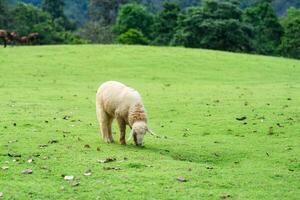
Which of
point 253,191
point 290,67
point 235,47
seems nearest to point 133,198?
point 253,191

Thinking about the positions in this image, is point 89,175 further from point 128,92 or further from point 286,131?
point 286,131

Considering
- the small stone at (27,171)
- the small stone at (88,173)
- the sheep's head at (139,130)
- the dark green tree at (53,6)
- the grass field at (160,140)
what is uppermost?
the dark green tree at (53,6)

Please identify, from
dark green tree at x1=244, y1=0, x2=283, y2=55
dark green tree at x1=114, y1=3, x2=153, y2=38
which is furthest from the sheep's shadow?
dark green tree at x1=114, y1=3, x2=153, y2=38

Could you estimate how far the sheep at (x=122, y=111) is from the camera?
44.0ft

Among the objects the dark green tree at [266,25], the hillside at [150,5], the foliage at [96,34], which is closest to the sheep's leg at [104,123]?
the dark green tree at [266,25]

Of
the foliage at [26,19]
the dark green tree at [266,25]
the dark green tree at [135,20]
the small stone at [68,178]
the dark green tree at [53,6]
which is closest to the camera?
the small stone at [68,178]

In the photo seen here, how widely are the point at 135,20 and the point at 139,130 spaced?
59651mm

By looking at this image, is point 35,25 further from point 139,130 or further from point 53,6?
point 139,130

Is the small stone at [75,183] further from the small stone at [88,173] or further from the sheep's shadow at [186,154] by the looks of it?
the sheep's shadow at [186,154]

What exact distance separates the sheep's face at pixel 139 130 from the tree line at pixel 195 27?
145ft

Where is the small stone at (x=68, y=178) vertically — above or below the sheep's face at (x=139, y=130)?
below

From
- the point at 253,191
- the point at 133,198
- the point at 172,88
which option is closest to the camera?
the point at 133,198

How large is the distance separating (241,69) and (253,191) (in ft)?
85.3

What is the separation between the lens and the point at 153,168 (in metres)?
A: 11.3
